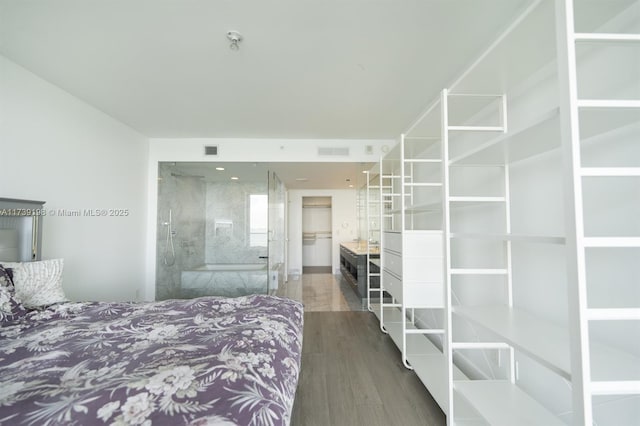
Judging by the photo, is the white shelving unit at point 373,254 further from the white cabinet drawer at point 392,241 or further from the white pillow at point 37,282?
the white pillow at point 37,282

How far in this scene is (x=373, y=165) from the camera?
4254 mm

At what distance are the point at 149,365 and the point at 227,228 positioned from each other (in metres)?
3.27

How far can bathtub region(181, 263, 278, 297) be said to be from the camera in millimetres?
4082

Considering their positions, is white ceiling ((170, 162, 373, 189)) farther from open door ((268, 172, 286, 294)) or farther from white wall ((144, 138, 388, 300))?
open door ((268, 172, 286, 294))

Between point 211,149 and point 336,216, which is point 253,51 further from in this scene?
point 336,216

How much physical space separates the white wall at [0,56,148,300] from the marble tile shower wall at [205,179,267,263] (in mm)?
949

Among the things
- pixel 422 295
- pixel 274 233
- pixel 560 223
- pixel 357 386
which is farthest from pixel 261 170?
pixel 560 223

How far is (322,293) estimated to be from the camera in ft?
16.6

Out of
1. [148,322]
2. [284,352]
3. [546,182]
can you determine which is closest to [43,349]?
[148,322]

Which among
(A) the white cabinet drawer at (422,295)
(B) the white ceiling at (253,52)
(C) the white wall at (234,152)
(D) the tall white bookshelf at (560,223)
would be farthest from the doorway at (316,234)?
(D) the tall white bookshelf at (560,223)

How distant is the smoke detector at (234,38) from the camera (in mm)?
1749

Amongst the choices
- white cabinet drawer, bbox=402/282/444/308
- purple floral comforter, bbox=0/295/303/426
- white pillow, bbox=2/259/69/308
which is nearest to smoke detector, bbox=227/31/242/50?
Result: purple floral comforter, bbox=0/295/303/426

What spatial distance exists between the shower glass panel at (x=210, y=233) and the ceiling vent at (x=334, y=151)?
1.06 meters

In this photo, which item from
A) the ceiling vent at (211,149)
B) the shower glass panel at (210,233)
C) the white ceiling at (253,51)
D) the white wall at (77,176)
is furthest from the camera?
the shower glass panel at (210,233)
